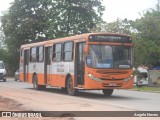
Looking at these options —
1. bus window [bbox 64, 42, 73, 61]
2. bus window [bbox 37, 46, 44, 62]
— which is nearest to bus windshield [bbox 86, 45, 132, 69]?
bus window [bbox 64, 42, 73, 61]

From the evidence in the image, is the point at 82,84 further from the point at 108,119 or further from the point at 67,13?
the point at 67,13

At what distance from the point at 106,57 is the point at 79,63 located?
1665mm

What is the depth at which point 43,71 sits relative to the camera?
2819cm

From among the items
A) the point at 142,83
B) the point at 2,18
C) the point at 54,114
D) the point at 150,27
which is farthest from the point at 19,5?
the point at 54,114

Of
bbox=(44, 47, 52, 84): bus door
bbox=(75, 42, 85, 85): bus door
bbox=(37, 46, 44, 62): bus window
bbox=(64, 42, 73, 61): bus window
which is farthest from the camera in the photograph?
bbox=(37, 46, 44, 62): bus window

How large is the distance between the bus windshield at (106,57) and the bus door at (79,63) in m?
0.67

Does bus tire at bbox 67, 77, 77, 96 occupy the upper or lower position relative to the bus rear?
lower

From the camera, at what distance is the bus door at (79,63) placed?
22234 mm

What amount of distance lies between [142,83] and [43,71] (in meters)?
9.77

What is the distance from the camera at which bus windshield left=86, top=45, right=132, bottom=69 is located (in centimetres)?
2161

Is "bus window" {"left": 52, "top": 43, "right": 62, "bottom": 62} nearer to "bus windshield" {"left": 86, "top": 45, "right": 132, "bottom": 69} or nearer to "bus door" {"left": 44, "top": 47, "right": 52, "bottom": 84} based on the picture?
"bus door" {"left": 44, "top": 47, "right": 52, "bottom": 84}

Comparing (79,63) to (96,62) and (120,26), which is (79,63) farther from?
(120,26)

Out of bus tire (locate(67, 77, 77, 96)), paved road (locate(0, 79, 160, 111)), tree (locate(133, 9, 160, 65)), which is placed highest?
tree (locate(133, 9, 160, 65))

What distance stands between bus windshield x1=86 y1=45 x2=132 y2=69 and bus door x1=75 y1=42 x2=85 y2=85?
0.67 m
